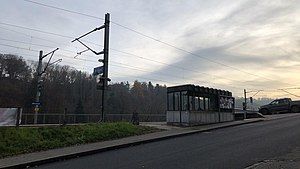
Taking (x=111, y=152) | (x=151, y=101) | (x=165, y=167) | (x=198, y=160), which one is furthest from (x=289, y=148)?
(x=151, y=101)

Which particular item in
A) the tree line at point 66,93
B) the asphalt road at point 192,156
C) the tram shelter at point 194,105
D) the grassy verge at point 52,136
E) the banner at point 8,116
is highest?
the tree line at point 66,93

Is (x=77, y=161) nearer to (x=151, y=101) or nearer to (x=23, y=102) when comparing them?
(x=23, y=102)

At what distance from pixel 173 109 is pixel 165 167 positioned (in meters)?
18.2

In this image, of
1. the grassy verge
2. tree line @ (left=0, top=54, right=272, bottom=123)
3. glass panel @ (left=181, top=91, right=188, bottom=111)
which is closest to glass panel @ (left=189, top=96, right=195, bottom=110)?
glass panel @ (left=181, top=91, right=188, bottom=111)

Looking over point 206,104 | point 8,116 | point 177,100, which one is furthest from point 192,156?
point 206,104

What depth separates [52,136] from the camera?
699 inches

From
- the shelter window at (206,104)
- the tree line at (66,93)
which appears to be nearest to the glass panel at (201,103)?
the shelter window at (206,104)

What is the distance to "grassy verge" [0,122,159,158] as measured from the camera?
15479mm

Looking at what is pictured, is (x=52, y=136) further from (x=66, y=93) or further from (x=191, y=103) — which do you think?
(x=66, y=93)

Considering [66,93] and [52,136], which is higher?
[66,93]

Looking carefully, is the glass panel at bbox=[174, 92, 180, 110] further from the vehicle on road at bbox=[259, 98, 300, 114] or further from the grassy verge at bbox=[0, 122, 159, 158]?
the vehicle on road at bbox=[259, 98, 300, 114]

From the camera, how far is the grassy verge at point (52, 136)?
15.5 metres

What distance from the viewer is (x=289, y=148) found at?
13.8 m

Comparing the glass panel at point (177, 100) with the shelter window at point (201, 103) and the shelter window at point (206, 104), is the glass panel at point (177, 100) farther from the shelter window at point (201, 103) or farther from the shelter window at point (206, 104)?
the shelter window at point (206, 104)
